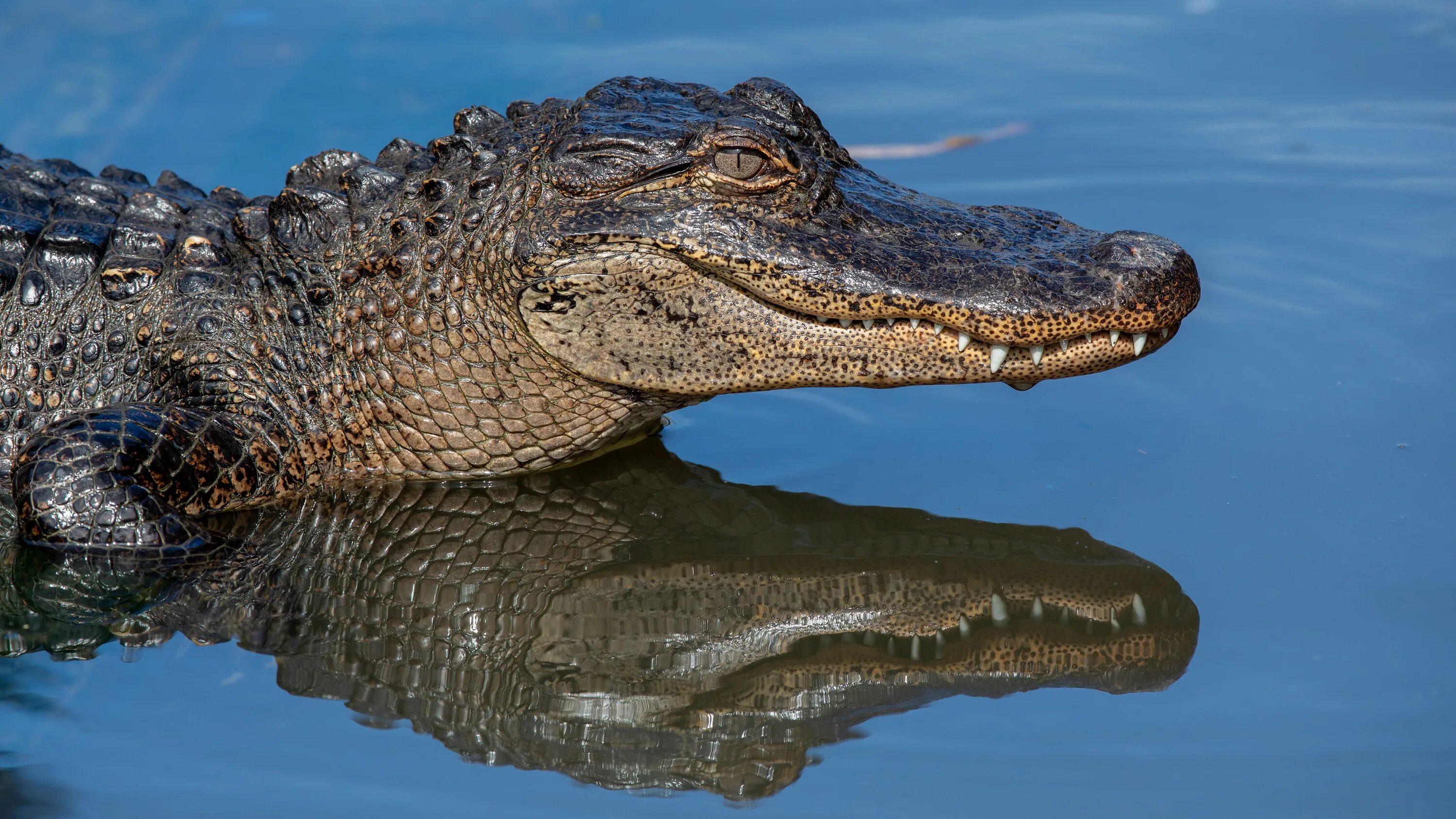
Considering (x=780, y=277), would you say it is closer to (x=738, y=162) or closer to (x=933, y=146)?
(x=738, y=162)

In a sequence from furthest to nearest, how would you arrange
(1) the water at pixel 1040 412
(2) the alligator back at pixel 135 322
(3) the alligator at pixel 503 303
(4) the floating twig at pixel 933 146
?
(4) the floating twig at pixel 933 146
(2) the alligator back at pixel 135 322
(3) the alligator at pixel 503 303
(1) the water at pixel 1040 412

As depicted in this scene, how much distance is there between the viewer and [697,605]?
4.30m

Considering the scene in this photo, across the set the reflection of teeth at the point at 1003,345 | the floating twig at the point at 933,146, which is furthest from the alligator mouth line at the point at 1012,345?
the floating twig at the point at 933,146

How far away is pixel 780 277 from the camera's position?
14.5ft

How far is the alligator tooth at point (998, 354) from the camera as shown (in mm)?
4348

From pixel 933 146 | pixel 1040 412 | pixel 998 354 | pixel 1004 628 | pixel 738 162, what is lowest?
pixel 1004 628

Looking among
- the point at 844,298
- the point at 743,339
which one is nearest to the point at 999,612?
the point at 844,298

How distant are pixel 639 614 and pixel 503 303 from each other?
1131mm

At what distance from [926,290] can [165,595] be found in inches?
98.6

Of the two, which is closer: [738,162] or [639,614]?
[639,614]

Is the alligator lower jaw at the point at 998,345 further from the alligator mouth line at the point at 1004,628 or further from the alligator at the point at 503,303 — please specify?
the alligator mouth line at the point at 1004,628

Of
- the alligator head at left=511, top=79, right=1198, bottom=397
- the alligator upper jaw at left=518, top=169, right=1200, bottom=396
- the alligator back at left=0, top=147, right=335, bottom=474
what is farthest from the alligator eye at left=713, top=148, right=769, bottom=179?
the alligator back at left=0, top=147, right=335, bottom=474

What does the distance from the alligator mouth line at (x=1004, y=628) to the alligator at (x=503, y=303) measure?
0.74 metres

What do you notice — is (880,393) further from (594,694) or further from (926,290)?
(594,694)
